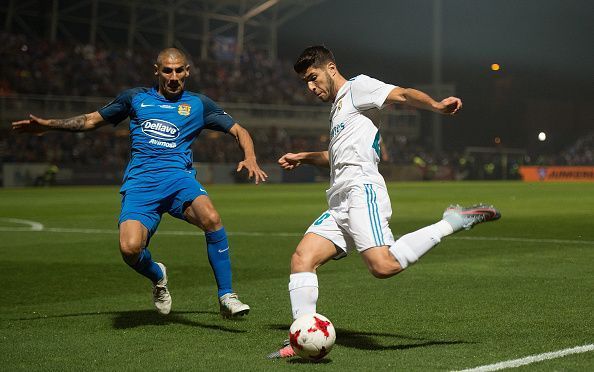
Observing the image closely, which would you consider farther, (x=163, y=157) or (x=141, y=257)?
(x=163, y=157)

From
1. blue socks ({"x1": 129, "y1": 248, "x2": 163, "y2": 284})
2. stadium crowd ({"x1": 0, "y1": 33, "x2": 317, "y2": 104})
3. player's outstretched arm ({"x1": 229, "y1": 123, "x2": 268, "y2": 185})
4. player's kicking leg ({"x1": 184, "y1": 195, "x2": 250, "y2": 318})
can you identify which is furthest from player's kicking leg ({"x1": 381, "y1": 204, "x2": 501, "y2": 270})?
stadium crowd ({"x1": 0, "y1": 33, "x2": 317, "y2": 104})

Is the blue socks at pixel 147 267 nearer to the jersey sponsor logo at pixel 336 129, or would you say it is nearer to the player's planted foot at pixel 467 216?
the jersey sponsor logo at pixel 336 129

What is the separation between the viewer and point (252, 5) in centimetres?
5988

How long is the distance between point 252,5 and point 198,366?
55.4m

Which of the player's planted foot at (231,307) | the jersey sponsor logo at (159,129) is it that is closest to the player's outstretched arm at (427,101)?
the player's planted foot at (231,307)

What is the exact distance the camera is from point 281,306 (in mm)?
8523

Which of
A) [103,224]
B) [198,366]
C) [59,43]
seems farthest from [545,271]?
[59,43]

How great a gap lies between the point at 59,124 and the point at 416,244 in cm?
331

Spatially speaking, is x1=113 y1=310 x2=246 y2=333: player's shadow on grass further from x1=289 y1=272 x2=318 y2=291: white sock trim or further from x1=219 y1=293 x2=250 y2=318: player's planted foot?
x1=289 y1=272 x2=318 y2=291: white sock trim

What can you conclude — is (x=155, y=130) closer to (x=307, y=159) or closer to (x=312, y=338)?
(x=307, y=159)

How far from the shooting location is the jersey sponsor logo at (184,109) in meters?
8.11

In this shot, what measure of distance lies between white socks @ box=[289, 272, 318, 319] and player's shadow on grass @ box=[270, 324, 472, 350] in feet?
1.64

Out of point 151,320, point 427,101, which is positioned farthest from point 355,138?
point 151,320

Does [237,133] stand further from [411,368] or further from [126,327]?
[411,368]
